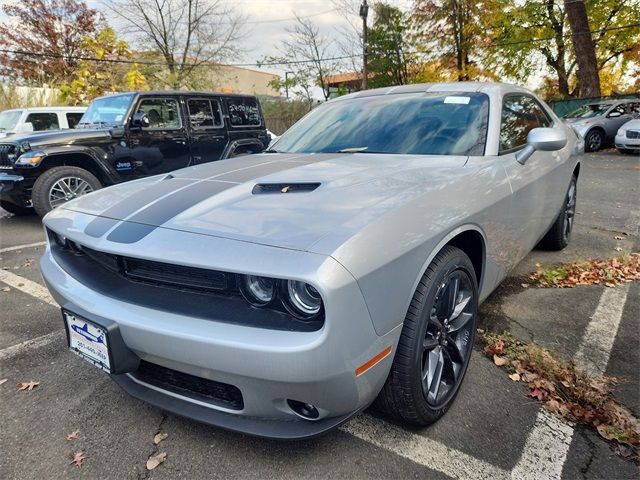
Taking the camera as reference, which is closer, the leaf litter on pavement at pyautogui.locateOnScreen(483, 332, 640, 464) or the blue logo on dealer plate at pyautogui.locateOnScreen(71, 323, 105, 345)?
the blue logo on dealer plate at pyautogui.locateOnScreen(71, 323, 105, 345)

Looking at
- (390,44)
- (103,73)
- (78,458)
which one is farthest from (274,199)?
(390,44)

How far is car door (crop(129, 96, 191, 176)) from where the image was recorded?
6.30 meters

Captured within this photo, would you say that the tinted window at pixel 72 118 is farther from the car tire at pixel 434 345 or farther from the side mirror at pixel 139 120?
the car tire at pixel 434 345

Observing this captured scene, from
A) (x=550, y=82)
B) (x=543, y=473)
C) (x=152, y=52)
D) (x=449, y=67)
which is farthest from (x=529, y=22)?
(x=543, y=473)

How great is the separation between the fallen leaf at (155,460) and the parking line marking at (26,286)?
6.93 feet

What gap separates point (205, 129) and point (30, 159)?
252 cm

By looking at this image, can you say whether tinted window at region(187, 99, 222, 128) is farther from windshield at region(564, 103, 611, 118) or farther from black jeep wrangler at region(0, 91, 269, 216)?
windshield at region(564, 103, 611, 118)

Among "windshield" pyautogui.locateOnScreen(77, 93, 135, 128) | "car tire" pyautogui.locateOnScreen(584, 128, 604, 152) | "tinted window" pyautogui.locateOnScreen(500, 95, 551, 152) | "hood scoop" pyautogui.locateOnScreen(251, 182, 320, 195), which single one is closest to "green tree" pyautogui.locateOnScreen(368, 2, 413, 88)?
"car tire" pyautogui.locateOnScreen(584, 128, 604, 152)

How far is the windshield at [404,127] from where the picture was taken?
2555 millimetres

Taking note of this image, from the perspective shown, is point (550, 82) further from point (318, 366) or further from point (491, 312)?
point (318, 366)

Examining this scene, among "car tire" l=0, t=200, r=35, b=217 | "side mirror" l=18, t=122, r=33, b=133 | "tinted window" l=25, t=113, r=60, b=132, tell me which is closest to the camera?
"car tire" l=0, t=200, r=35, b=217

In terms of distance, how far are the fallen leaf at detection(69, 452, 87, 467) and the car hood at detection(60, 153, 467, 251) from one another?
0.91 meters

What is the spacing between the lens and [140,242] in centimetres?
165

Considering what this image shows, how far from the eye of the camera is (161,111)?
21.6 ft
